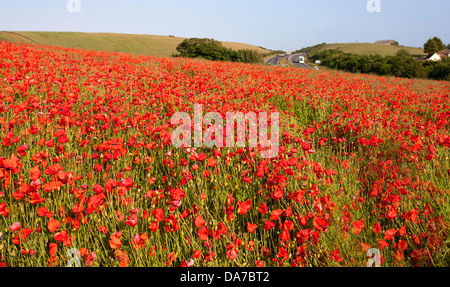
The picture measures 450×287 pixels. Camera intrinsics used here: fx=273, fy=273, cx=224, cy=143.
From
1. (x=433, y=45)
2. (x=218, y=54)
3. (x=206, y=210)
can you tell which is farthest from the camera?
(x=433, y=45)

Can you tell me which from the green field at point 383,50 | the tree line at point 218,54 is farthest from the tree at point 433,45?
the tree line at point 218,54

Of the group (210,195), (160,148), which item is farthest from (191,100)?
(210,195)

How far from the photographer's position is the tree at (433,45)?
6885cm

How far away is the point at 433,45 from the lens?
6912 cm

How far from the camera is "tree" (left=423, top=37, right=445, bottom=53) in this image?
68.8 metres

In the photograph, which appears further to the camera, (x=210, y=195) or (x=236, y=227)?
(x=210, y=195)

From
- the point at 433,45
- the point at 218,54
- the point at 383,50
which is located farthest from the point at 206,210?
the point at 383,50

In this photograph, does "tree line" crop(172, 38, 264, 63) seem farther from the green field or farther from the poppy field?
the green field

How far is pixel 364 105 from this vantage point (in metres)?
5.97

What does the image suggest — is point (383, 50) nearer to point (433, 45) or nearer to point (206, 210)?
point (433, 45)

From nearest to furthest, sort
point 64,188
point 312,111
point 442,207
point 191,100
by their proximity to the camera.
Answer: point 442,207 < point 64,188 < point 191,100 < point 312,111
